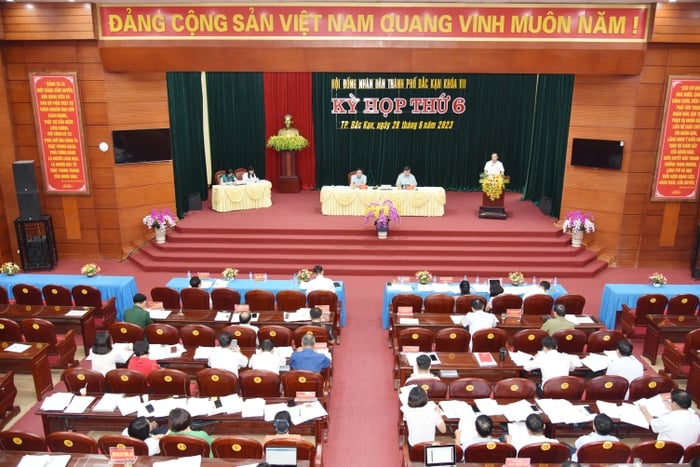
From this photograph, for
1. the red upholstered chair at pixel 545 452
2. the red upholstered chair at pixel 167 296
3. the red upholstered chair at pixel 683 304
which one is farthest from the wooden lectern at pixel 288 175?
the red upholstered chair at pixel 545 452

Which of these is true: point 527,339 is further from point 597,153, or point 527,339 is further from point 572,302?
point 597,153

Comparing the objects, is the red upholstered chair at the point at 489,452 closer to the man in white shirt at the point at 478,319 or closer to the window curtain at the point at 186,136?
the man in white shirt at the point at 478,319

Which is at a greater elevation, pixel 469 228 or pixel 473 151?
pixel 473 151

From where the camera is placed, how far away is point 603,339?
309 inches

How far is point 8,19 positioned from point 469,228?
10327 mm

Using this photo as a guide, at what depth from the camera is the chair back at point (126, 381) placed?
6.55 metres

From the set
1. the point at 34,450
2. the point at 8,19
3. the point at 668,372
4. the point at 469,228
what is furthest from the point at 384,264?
the point at 8,19

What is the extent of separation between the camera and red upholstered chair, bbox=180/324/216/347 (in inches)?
309

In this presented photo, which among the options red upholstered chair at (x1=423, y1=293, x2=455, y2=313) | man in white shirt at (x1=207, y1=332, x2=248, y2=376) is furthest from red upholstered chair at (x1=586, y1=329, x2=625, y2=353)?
man in white shirt at (x1=207, y1=332, x2=248, y2=376)

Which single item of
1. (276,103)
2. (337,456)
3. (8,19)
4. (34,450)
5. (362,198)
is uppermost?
(8,19)

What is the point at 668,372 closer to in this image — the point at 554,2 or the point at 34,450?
the point at 554,2

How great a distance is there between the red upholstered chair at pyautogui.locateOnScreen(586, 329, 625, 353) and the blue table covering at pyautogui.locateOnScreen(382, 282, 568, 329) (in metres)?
1.70

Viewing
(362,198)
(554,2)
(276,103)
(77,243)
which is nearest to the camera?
(554,2)

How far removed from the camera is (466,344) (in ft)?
25.7
